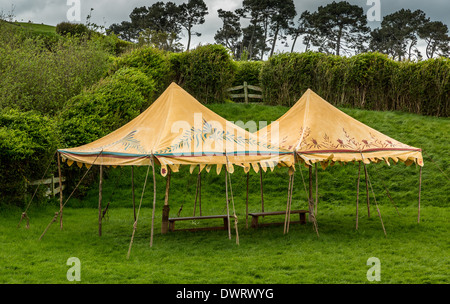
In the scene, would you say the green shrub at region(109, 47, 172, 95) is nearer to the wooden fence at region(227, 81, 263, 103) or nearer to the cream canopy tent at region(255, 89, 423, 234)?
the wooden fence at region(227, 81, 263, 103)

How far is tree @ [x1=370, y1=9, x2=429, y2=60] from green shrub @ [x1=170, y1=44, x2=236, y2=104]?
27.0m

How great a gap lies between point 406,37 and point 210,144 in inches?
1617

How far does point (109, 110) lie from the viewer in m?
16.8

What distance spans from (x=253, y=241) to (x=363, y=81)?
14.3m

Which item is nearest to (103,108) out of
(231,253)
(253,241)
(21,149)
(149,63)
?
(21,149)

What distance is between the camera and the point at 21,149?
12.2 meters

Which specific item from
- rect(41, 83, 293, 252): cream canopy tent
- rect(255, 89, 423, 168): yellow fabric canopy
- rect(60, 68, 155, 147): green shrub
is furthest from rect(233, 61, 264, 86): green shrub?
rect(41, 83, 293, 252): cream canopy tent

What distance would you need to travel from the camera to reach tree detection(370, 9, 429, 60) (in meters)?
45.9

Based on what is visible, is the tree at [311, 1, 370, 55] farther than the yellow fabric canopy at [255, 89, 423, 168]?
Yes

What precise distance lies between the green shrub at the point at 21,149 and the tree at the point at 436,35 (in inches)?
1604

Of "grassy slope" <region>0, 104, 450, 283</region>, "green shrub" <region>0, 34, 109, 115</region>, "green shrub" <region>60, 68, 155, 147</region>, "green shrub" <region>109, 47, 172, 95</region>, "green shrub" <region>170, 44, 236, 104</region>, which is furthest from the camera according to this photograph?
"green shrub" <region>170, 44, 236, 104</region>

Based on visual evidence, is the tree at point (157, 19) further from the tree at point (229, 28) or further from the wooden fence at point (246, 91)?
the wooden fence at point (246, 91)

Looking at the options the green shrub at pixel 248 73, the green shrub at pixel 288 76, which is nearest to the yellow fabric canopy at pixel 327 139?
the green shrub at pixel 288 76
